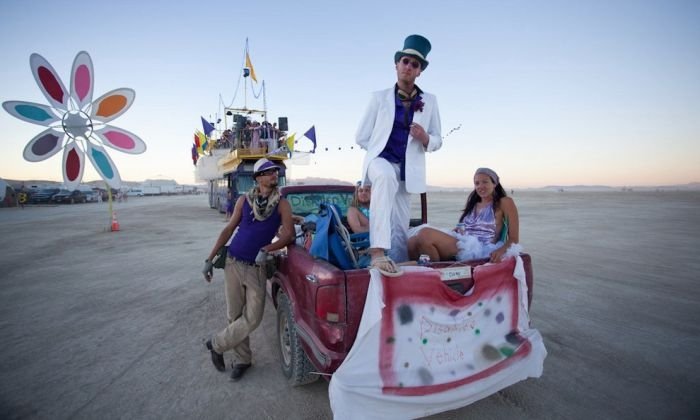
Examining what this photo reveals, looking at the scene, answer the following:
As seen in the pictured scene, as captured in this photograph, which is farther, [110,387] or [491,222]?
[491,222]

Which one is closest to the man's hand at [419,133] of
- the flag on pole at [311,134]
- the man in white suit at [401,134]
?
the man in white suit at [401,134]

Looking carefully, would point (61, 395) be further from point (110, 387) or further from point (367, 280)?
point (367, 280)

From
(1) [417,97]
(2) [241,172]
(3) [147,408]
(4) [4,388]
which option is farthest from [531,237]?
(2) [241,172]

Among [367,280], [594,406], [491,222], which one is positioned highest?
[491,222]

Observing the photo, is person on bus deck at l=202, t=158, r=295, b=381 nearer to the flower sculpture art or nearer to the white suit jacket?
the white suit jacket

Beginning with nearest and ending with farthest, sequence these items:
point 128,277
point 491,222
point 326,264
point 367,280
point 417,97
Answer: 1. point 367,280
2. point 326,264
3. point 417,97
4. point 491,222
5. point 128,277

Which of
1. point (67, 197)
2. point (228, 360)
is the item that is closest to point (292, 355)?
point (228, 360)

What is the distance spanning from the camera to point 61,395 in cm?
265

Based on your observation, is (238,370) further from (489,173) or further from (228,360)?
(489,173)

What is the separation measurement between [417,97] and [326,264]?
5.60 feet

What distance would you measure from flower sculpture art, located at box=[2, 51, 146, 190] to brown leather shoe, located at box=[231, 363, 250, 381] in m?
5.98

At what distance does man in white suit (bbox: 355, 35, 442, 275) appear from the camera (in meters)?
2.62

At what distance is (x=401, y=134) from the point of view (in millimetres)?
2779

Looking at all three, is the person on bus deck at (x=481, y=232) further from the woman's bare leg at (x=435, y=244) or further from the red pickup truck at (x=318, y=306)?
the red pickup truck at (x=318, y=306)
